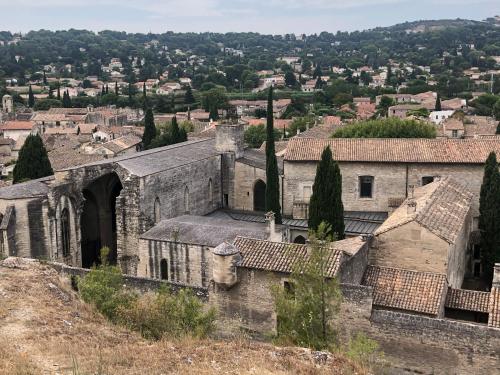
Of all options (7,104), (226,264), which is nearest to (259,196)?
(226,264)

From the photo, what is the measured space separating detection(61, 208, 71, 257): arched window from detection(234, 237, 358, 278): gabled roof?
1411 centimetres

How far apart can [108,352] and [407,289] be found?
506 inches

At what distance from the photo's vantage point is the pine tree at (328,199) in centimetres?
3422

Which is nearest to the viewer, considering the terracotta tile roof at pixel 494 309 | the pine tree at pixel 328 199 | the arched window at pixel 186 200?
the terracotta tile roof at pixel 494 309

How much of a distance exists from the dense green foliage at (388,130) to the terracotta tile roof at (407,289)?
124 ft

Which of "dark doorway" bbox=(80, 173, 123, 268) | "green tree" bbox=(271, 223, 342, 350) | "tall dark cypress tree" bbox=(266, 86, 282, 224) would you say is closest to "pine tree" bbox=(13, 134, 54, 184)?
"dark doorway" bbox=(80, 173, 123, 268)

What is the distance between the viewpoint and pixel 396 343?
68.5 feet

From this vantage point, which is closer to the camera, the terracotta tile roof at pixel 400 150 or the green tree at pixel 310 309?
the green tree at pixel 310 309

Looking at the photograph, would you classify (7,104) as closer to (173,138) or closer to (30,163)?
(173,138)

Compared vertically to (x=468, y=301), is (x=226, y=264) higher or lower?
higher

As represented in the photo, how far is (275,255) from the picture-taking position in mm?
23000

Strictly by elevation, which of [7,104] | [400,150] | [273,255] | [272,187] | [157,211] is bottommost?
[157,211]

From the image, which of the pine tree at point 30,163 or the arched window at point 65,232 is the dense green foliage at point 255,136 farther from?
the arched window at point 65,232

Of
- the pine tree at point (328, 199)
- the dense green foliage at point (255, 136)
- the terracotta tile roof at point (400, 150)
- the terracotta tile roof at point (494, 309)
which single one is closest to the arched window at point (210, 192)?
the terracotta tile roof at point (400, 150)
